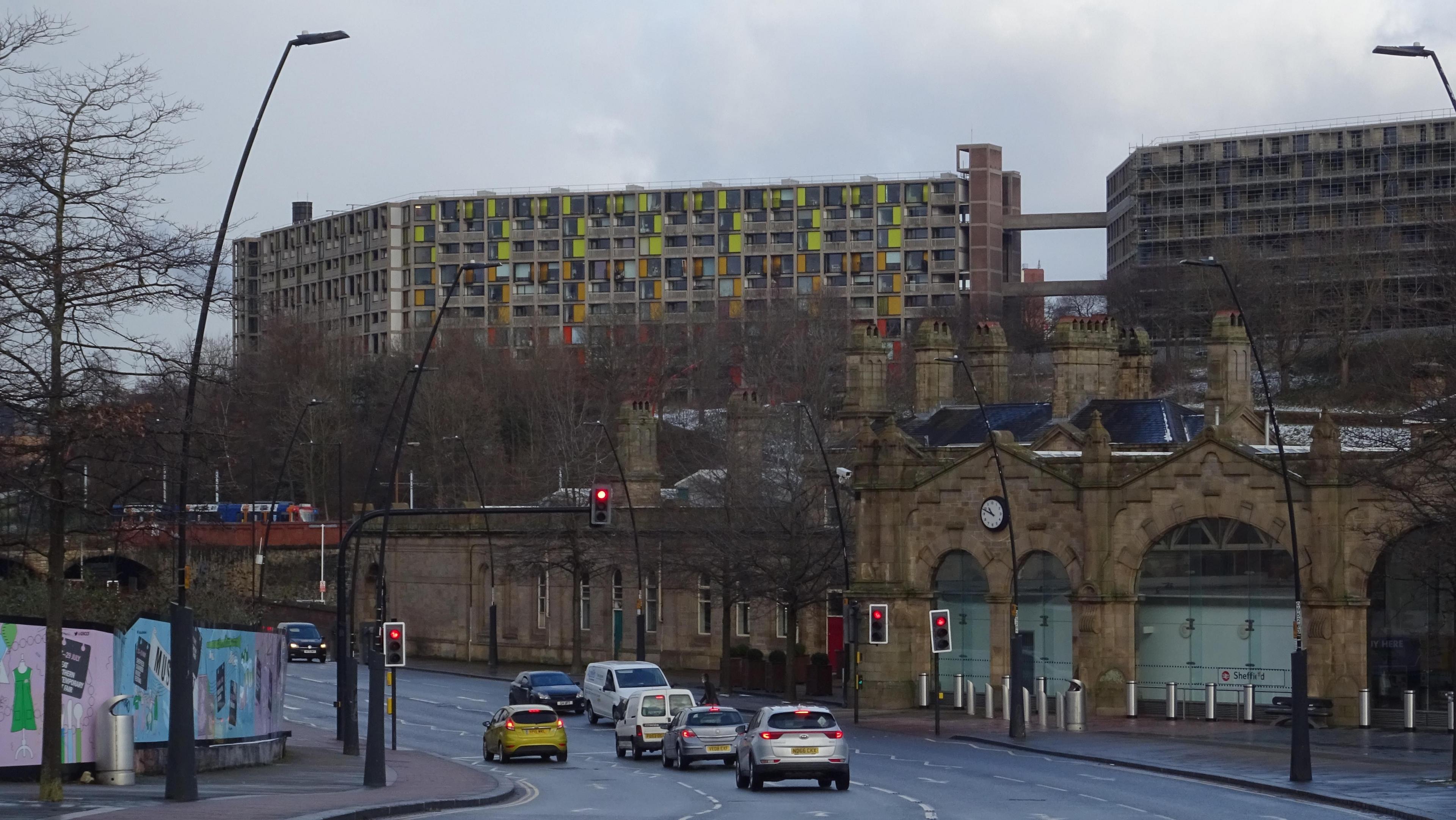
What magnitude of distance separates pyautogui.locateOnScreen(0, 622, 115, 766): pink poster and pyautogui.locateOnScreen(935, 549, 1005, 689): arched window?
1136 inches

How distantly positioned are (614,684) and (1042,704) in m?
11.4

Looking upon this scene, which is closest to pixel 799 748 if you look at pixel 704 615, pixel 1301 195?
pixel 704 615

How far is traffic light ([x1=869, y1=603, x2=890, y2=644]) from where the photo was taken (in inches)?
1937

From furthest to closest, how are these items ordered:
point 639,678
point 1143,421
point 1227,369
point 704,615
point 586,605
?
1. point 586,605
2. point 704,615
3. point 1143,421
4. point 1227,369
5. point 639,678

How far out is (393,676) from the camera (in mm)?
42500

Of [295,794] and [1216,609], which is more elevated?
[1216,609]

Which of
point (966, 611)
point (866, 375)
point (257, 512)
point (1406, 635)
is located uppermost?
point (866, 375)

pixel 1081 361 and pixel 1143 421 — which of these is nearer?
pixel 1143 421

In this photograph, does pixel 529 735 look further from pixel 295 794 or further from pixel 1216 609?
pixel 1216 609

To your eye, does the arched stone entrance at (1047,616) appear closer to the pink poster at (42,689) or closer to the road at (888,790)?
the road at (888,790)

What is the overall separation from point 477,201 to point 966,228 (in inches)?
1573

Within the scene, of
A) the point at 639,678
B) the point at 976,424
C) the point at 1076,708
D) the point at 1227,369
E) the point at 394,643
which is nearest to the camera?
the point at 394,643

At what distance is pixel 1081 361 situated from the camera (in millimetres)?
67250

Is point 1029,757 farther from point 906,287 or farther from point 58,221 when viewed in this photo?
point 906,287
